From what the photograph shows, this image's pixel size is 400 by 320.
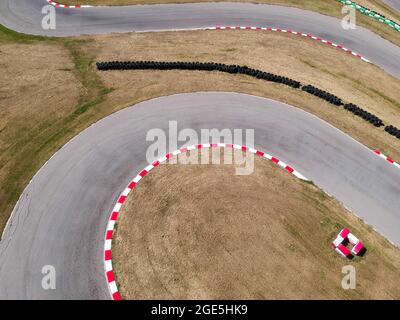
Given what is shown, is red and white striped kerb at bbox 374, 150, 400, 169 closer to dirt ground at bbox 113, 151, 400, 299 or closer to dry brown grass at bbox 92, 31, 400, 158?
dry brown grass at bbox 92, 31, 400, 158

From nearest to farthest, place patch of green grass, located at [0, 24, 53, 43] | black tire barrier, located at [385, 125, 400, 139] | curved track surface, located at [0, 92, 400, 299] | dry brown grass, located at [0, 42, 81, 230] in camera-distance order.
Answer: curved track surface, located at [0, 92, 400, 299]
dry brown grass, located at [0, 42, 81, 230]
black tire barrier, located at [385, 125, 400, 139]
patch of green grass, located at [0, 24, 53, 43]

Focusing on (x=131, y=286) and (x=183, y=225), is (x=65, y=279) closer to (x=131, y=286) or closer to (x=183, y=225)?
(x=131, y=286)

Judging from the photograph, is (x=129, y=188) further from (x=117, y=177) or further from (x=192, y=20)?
(x=192, y=20)

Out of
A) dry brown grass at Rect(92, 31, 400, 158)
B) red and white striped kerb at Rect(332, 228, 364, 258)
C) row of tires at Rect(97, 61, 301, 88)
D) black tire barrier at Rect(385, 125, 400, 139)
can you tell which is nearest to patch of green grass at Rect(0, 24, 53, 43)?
dry brown grass at Rect(92, 31, 400, 158)

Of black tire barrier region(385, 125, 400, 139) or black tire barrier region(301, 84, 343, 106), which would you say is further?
black tire barrier region(301, 84, 343, 106)

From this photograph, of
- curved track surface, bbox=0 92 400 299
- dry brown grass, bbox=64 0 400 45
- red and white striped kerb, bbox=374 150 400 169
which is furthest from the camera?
dry brown grass, bbox=64 0 400 45

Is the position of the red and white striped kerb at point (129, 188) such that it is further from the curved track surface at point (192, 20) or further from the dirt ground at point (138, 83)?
the curved track surface at point (192, 20)

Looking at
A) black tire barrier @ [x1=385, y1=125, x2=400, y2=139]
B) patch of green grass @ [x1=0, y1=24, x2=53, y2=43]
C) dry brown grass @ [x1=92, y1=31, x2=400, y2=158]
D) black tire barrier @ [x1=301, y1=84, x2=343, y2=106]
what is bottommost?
black tire barrier @ [x1=385, y1=125, x2=400, y2=139]
